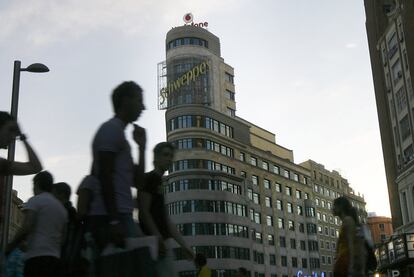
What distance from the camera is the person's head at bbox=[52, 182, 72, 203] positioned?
566cm

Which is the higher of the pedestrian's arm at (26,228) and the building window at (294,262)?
the building window at (294,262)

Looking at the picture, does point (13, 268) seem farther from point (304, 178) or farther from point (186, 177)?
point (304, 178)

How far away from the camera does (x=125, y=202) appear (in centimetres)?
401

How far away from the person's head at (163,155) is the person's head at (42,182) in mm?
A: 990

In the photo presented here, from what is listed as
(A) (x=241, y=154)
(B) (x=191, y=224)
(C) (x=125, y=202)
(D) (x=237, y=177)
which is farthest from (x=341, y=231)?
(A) (x=241, y=154)

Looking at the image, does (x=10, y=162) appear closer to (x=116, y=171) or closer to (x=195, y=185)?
(x=116, y=171)

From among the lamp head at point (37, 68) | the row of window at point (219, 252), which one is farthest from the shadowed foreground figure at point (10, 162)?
the row of window at point (219, 252)

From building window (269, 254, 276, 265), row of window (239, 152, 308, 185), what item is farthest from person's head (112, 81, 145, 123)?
building window (269, 254, 276, 265)

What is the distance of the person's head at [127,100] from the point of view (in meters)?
4.20

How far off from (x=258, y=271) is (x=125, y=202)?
64.0 m

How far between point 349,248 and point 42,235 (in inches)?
156

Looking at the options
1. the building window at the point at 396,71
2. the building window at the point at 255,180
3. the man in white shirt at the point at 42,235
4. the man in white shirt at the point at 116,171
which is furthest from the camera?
the building window at the point at 255,180

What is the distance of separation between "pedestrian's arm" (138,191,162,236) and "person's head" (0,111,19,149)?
116cm

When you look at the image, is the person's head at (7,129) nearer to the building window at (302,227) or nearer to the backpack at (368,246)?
the backpack at (368,246)
